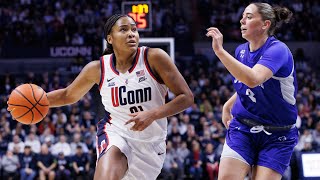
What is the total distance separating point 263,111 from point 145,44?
23.4 feet

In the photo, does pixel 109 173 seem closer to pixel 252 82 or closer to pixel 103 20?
pixel 252 82

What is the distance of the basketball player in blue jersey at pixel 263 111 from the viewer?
4.84m

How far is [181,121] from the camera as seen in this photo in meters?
14.6

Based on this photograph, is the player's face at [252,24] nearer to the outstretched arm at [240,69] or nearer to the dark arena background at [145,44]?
the outstretched arm at [240,69]

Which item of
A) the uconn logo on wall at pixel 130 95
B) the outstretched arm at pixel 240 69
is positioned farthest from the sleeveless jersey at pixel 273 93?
the uconn logo on wall at pixel 130 95

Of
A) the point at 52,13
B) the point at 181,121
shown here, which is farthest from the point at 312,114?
the point at 52,13

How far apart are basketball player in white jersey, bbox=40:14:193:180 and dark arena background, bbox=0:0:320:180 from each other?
16.2 feet

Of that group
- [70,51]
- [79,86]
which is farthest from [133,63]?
[70,51]

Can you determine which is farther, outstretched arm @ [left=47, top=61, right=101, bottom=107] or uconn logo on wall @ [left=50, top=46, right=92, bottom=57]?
uconn logo on wall @ [left=50, top=46, right=92, bottom=57]

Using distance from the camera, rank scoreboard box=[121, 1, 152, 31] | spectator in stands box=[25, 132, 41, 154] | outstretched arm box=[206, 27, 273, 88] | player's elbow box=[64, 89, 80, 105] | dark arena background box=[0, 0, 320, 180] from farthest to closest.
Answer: spectator in stands box=[25, 132, 41, 154] → dark arena background box=[0, 0, 320, 180] → scoreboard box=[121, 1, 152, 31] → player's elbow box=[64, 89, 80, 105] → outstretched arm box=[206, 27, 273, 88]

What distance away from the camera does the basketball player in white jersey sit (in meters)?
5.05

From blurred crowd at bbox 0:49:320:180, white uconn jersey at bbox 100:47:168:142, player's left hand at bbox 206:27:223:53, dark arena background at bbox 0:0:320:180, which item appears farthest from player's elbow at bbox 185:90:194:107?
blurred crowd at bbox 0:49:320:180

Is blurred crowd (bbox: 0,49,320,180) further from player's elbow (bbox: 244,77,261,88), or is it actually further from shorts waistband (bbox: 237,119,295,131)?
player's elbow (bbox: 244,77,261,88)

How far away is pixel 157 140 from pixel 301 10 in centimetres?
1749
